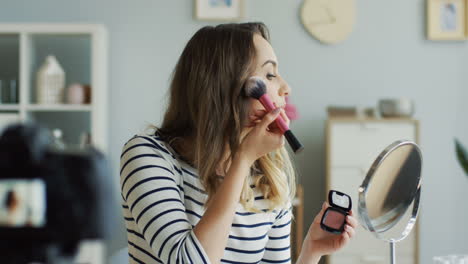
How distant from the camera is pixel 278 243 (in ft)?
Result: 4.48

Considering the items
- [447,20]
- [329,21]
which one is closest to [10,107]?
[329,21]

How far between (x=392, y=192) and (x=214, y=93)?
44 cm

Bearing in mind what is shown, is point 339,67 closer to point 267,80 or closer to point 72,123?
point 72,123

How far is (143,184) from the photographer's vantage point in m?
1.08

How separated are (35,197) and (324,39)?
3.21m

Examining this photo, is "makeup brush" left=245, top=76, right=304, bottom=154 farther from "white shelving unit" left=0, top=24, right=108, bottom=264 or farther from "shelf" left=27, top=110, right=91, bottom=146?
"shelf" left=27, top=110, right=91, bottom=146

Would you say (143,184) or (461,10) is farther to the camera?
(461,10)

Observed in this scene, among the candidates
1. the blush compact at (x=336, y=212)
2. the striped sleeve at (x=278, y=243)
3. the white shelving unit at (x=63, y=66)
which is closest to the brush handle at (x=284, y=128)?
the blush compact at (x=336, y=212)

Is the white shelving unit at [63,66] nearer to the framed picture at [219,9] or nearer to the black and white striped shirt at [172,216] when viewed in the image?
the framed picture at [219,9]

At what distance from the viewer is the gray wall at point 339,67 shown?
3355 mm

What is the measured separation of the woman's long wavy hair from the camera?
1.19m

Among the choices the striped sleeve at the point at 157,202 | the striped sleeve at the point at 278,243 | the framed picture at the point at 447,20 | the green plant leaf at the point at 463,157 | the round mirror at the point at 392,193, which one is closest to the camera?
the round mirror at the point at 392,193

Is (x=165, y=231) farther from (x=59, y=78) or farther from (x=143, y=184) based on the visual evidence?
(x=59, y=78)

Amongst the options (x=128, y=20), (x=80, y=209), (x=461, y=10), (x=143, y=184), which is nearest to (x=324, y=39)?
(x=461, y=10)
